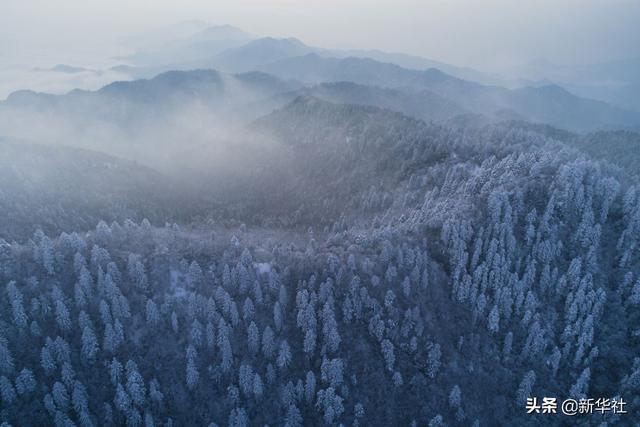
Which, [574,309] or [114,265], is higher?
[114,265]

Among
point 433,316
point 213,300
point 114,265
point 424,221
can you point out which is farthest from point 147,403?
point 424,221

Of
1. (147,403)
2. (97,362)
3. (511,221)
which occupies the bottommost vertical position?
(147,403)

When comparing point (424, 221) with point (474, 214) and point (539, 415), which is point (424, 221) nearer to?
point (474, 214)

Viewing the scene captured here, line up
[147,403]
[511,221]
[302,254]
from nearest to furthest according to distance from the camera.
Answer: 1. [147,403]
2. [302,254]
3. [511,221]

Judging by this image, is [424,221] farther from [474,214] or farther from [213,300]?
[213,300]

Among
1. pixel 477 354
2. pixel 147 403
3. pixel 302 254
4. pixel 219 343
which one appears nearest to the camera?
pixel 147 403

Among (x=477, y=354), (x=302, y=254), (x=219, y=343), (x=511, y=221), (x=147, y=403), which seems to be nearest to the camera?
(x=147, y=403)

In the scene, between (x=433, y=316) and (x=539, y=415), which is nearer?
(x=539, y=415)

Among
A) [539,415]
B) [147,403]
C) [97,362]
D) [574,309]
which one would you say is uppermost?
[574,309]

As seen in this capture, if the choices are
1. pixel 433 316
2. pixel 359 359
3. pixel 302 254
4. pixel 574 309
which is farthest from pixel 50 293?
pixel 574 309
